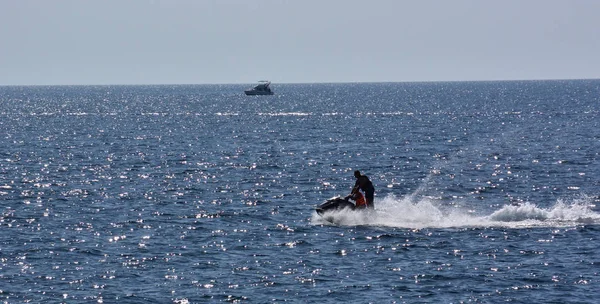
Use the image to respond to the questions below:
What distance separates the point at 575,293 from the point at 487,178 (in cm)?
2940

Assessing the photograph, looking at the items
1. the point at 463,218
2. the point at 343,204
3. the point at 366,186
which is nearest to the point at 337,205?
the point at 343,204

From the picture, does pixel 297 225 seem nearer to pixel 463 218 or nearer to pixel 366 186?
pixel 366 186

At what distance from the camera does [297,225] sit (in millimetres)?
38906

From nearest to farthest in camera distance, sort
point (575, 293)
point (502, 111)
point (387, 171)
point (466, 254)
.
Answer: point (575, 293) < point (466, 254) < point (387, 171) < point (502, 111)

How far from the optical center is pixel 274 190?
50.9 meters

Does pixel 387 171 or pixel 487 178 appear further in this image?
pixel 387 171

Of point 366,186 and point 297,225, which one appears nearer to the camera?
point 366,186

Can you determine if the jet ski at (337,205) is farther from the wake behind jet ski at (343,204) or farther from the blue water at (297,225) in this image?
the blue water at (297,225)

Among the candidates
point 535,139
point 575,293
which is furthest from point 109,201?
point 535,139

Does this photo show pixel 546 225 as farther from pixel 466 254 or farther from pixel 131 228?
pixel 131 228

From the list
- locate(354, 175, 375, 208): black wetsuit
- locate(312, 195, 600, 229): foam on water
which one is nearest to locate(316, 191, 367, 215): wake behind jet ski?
locate(312, 195, 600, 229): foam on water

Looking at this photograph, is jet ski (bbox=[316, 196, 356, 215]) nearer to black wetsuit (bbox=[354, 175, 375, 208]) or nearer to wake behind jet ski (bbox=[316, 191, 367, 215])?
wake behind jet ski (bbox=[316, 191, 367, 215])

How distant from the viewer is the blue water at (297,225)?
28.5 metres

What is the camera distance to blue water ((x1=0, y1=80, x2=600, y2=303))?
93.4 ft
